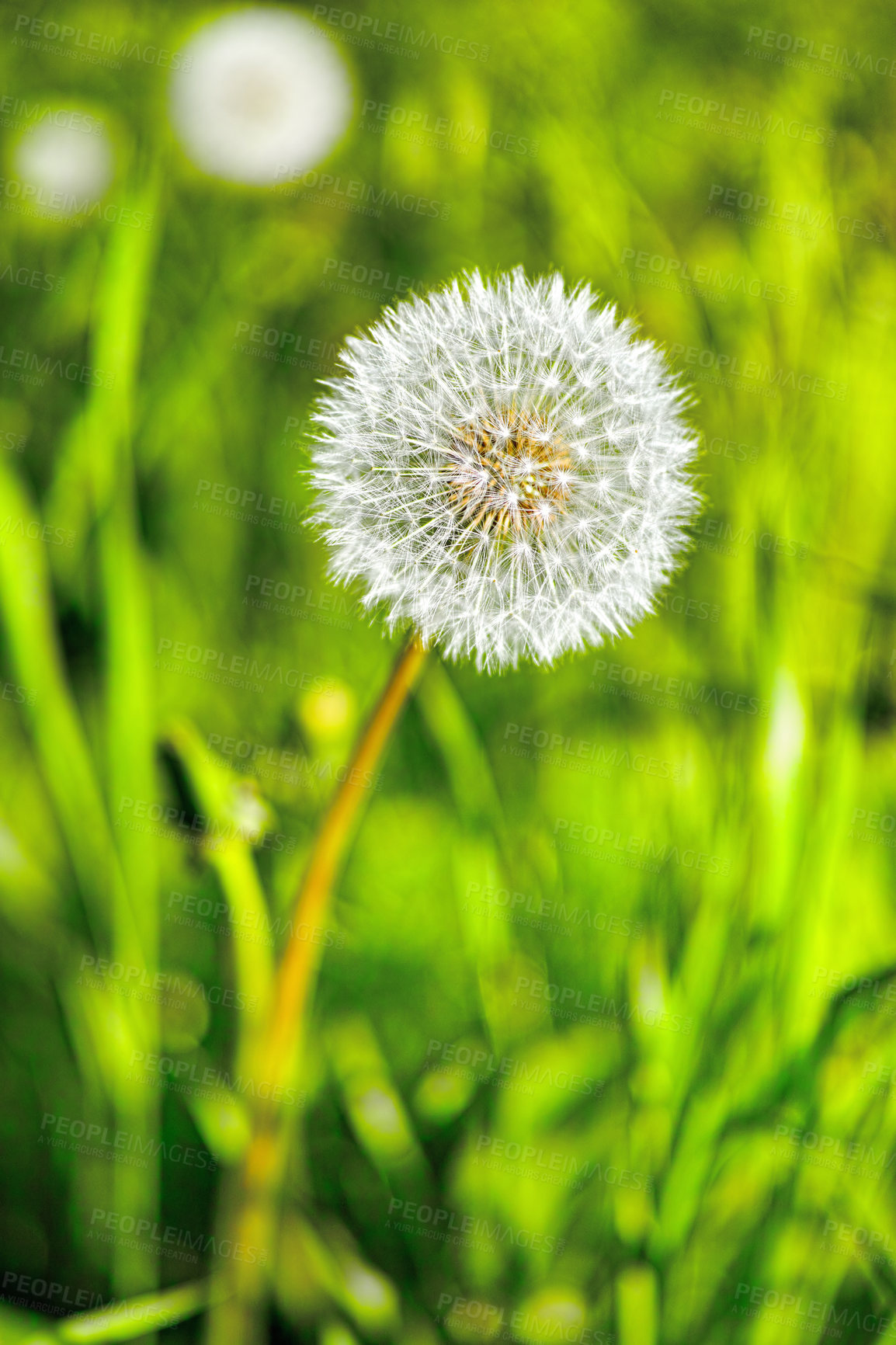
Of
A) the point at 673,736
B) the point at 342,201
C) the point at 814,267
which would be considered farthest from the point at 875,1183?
the point at 342,201

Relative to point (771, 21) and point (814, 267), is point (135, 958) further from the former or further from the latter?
point (771, 21)

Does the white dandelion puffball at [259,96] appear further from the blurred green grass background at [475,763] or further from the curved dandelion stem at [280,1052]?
the curved dandelion stem at [280,1052]

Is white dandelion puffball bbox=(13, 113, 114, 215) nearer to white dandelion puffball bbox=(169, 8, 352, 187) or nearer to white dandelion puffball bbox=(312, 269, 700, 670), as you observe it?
white dandelion puffball bbox=(169, 8, 352, 187)

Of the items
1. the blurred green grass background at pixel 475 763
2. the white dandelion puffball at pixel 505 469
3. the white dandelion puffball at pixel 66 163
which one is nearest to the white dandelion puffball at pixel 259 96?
the blurred green grass background at pixel 475 763

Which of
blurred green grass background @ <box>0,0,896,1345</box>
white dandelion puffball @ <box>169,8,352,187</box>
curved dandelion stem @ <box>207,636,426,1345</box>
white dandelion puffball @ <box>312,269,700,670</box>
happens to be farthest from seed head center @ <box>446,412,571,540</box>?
white dandelion puffball @ <box>169,8,352,187</box>

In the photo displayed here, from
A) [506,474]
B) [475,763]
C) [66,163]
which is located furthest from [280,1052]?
[66,163]
